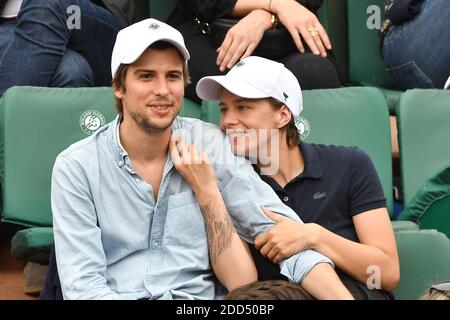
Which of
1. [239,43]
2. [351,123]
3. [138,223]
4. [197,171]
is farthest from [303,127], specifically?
[138,223]

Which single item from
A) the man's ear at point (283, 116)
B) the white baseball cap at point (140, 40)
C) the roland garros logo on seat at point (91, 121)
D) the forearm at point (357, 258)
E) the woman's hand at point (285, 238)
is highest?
the white baseball cap at point (140, 40)

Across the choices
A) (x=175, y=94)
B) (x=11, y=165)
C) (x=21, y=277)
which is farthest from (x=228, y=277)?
(x=21, y=277)

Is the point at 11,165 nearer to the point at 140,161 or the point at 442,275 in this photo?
the point at 140,161

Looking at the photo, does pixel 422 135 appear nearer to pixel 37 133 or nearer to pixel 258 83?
pixel 258 83

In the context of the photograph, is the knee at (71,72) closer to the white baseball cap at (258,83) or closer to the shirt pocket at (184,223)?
the white baseball cap at (258,83)

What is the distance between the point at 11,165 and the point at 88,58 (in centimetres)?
56

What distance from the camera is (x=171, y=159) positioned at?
235 centimetres

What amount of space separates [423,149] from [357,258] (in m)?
0.79

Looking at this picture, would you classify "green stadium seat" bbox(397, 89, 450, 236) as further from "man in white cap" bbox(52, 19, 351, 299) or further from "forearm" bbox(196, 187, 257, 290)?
"forearm" bbox(196, 187, 257, 290)

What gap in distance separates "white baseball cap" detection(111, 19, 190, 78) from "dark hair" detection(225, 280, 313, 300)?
59 centimetres

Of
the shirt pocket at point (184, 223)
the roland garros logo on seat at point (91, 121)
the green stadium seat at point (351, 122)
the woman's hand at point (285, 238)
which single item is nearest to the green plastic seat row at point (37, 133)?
the roland garros logo on seat at point (91, 121)

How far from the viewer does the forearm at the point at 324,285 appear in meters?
2.17

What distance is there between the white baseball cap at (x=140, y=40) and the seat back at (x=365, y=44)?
1461mm

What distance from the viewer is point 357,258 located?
2.32 m
